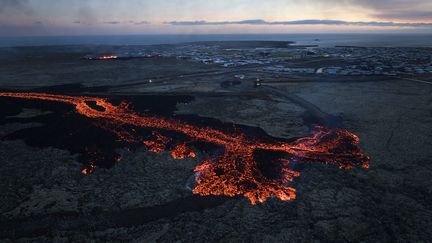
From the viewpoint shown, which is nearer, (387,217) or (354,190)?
(387,217)

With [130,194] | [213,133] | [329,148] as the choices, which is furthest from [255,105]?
[130,194]

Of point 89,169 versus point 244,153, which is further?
point 244,153

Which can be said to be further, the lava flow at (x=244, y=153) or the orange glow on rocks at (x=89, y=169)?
the orange glow on rocks at (x=89, y=169)

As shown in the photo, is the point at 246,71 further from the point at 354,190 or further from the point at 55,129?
the point at 354,190

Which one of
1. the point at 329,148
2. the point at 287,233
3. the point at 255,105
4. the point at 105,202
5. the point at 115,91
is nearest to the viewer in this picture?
the point at 287,233

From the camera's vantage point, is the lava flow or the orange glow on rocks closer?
the lava flow

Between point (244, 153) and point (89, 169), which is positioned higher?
point (244, 153)

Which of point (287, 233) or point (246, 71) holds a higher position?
point (246, 71)

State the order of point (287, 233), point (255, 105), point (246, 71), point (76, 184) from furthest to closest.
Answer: point (246, 71) → point (255, 105) → point (76, 184) → point (287, 233)
